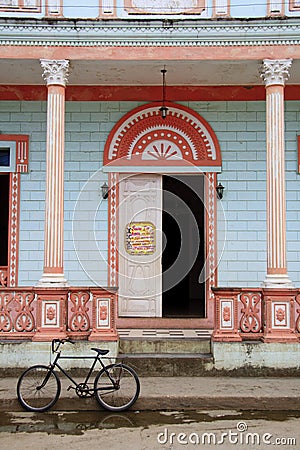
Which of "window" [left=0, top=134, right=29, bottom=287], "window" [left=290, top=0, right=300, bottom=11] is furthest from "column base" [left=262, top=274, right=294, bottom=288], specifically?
"window" [left=0, top=134, right=29, bottom=287]

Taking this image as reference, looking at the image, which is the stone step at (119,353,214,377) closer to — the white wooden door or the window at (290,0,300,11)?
the white wooden door

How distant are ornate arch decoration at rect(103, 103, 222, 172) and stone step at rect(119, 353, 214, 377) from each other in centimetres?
373

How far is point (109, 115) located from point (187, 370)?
4.98 metres

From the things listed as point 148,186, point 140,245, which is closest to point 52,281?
point 140,245

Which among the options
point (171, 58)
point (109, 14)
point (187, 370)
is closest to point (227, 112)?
point (171, 58)

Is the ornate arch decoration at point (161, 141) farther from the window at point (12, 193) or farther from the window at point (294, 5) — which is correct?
the window at point (294, 5)

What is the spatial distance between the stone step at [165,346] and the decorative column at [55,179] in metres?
1.40

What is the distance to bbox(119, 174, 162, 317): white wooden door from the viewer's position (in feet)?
34.4

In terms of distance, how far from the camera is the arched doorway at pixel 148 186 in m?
10.5

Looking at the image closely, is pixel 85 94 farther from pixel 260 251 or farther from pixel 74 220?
pixel 260 251

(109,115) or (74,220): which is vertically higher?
(109,115)

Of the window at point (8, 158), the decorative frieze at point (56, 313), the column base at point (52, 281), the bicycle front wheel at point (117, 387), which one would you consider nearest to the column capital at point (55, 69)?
the window at point (8, 158)

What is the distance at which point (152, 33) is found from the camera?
8.80 m

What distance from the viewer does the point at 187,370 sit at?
8312mm
